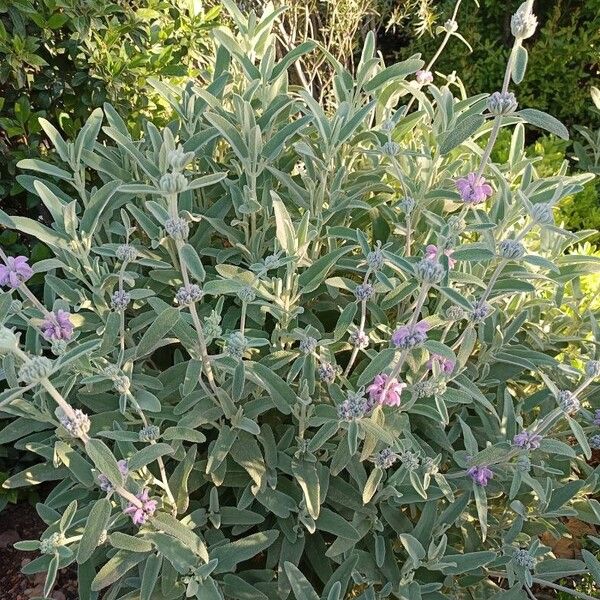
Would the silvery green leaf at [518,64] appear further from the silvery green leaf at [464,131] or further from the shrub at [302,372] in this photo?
the silvery green leaf at [464,131]

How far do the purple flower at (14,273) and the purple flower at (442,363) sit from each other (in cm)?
94

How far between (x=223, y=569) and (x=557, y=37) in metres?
4.00

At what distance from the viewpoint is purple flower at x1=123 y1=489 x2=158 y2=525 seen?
1.40m

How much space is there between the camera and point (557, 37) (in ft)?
13.8

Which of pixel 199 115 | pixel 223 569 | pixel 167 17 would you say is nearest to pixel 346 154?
pixel 199 115

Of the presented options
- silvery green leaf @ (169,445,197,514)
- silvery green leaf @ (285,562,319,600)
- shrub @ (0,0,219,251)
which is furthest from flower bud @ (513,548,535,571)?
shrub @ (0,0,219,251)

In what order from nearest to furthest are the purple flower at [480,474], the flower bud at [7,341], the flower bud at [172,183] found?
the flower bud at [7,341]
the flower bud at [172,183]
the purple flower at [480,474]

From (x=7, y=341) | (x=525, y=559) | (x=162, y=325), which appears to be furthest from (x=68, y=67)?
(x=525, y=559)

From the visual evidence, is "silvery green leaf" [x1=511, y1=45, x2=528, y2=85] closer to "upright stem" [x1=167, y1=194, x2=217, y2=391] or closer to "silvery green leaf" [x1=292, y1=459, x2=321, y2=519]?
"upright stem" [x1=167, y1=194, x2=217, y2=391]

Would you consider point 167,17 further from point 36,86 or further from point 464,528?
point 464,528

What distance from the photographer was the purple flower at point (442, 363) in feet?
4.98

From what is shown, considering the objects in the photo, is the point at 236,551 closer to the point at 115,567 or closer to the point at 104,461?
the point at 115,567

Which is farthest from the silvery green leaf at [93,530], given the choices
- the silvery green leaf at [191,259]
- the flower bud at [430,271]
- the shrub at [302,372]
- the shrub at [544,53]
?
the shrub at [544,53]

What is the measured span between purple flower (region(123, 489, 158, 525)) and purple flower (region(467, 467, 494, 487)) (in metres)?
0.77
